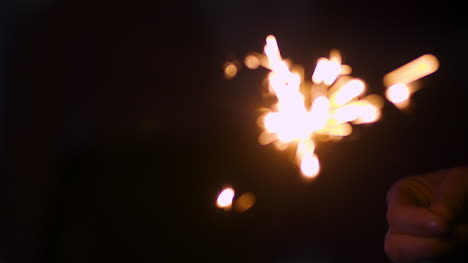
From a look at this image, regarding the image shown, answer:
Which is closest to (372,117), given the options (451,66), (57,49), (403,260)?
(451,66)

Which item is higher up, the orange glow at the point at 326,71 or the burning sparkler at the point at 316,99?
the orange glow at the point at 326,71

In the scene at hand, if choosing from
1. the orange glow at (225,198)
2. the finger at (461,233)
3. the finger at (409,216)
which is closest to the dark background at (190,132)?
the orange glow at (225,198)

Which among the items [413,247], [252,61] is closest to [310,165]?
[252,61]

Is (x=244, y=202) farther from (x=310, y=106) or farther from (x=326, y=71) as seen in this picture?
(x=326, y=71)

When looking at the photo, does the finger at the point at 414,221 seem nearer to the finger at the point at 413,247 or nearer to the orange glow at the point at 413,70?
the finger at the point at 413,247

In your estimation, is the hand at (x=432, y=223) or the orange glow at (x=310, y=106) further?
the orange glow at (x=310, y=106)

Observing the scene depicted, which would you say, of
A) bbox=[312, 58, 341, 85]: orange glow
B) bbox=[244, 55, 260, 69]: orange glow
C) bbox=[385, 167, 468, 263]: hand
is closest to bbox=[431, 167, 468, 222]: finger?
bbox=[385, 167, 468, 263]: hand

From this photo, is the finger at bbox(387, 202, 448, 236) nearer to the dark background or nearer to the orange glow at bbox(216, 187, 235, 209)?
the dark background
